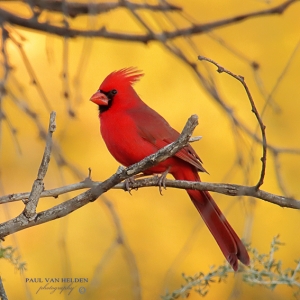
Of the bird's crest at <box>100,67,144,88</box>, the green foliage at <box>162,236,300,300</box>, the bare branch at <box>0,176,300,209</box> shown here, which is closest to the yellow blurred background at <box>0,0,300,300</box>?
the bird's crest at <box>100,67,144,88</box>

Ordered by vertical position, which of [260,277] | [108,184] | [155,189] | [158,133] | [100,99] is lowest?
[260,277]

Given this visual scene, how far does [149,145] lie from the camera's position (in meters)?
2.71

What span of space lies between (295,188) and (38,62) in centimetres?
151

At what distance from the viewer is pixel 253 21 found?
3705mm

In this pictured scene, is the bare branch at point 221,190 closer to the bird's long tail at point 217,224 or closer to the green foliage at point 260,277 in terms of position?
the green foliage at point 260,277

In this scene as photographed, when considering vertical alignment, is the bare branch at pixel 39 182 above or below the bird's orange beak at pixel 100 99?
below

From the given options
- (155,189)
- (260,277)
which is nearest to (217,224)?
(260,277)

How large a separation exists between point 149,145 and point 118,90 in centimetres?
39

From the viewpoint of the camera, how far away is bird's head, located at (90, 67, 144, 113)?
293 cm

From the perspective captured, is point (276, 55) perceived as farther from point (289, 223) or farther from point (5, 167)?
point (5, 167)

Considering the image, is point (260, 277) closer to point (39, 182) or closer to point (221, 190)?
point (221, 190)

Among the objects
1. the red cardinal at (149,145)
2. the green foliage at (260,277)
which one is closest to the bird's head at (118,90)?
the red cardinal at (149,145)

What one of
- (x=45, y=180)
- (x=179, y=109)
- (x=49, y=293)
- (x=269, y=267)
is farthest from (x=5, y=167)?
(x=269, y=267)

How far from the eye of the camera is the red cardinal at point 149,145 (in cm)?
263
